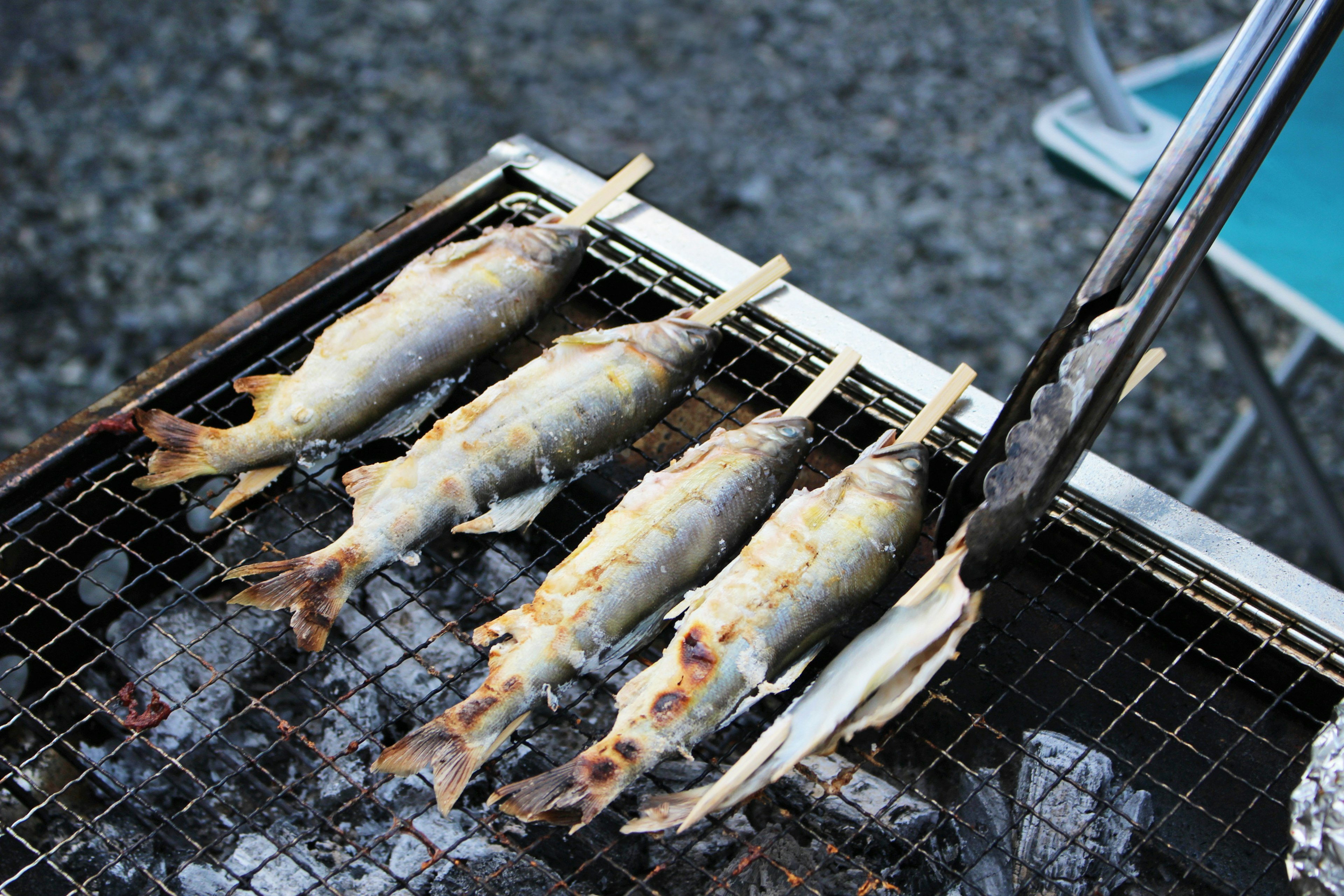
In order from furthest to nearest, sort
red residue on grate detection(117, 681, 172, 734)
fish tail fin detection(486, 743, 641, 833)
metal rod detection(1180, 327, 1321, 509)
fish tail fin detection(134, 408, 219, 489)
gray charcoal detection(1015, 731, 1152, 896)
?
metal rod detection(1180, 327, 1321, 509) < fish tail fin detection(134, 408, 219, 489) < red residue on grate detection(117, 681, 172, 734) < gray charcoal detection(1015, 731, 1152, 896) < fish tail fin detection(486, 743, 641, 833)

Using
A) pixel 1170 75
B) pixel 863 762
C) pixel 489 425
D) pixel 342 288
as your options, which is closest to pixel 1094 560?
pixel 863 762

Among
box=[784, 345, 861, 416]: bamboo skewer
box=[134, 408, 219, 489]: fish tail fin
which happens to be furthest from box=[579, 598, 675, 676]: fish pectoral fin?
box=[134, 408, 219, 489]: fish tail fin

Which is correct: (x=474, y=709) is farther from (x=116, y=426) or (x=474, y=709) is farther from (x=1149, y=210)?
(x=1149, y=210)

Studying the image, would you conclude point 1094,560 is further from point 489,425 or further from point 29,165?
point 29,165

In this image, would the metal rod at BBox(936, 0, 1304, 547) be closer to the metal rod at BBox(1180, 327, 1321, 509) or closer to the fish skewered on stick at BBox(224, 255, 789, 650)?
the fish skewered on stick at BBox(224, 255, 789, 650)

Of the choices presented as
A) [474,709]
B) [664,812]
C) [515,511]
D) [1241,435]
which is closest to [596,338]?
[515,511]

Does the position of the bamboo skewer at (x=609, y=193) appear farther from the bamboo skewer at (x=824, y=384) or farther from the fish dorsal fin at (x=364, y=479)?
the fish dorsal fin at (x=364, y=479)

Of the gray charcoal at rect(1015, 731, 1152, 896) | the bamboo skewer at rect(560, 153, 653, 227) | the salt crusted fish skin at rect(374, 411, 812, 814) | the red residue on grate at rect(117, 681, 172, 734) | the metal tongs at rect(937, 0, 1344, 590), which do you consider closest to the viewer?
the metal tongs at rect(937, 0, 1344, 590)

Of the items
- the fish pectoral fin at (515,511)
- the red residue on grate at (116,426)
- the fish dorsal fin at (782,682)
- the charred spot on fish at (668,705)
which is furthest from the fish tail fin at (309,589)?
the fish dorsal fin at (782,682)
